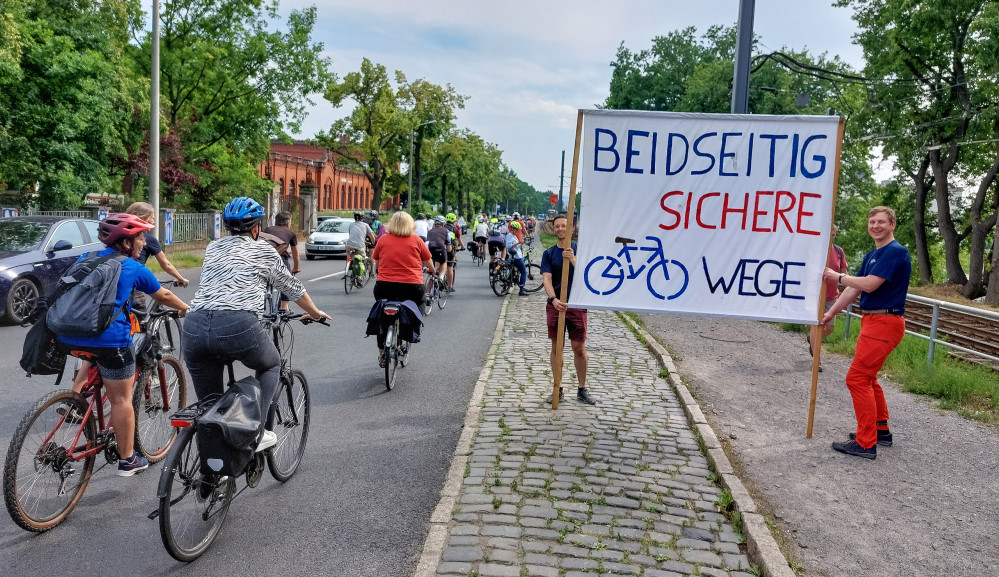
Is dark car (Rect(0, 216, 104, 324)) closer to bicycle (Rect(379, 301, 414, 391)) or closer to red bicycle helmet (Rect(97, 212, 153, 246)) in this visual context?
bicycle (Rect(379, 301, 414, 391))

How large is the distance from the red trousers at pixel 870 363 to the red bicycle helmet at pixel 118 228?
492cm

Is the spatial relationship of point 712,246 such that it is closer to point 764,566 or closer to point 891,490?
point 891,490

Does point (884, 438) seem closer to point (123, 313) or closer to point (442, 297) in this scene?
point (123, 313)

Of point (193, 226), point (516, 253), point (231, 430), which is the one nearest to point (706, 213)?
point (231, 430)

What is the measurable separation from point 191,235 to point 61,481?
86.4 feet

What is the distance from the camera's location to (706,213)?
5953 millimetres

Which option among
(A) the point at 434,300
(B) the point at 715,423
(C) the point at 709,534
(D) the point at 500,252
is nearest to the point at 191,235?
(D) the point at 500,252

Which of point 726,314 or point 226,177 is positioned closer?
point 726,314

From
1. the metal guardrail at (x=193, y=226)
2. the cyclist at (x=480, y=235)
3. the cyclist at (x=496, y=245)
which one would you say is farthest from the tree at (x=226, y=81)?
the cyclist at (x=496, y=245)

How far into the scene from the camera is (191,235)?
28953 millimetres

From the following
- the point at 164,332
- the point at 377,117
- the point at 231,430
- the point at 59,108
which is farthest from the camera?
the point at 377,117

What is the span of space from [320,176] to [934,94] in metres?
60.3

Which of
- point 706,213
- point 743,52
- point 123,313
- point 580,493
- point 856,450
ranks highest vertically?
point 743,52

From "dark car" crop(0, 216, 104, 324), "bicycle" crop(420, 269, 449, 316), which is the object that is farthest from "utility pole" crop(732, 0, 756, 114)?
"dark car" crop(0, 216, 104, 324)
